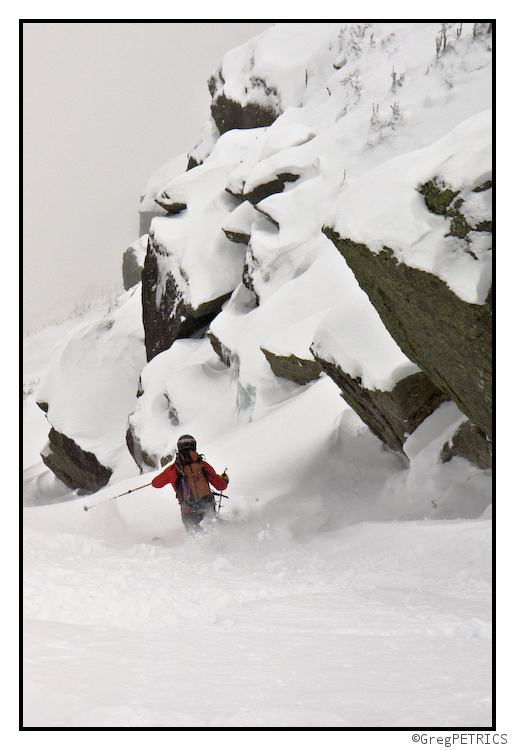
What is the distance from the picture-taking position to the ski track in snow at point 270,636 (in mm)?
1998

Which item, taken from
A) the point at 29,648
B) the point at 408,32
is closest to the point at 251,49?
the point at 408,32

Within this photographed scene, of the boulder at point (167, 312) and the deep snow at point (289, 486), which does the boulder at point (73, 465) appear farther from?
the boulder at point (167, 312)

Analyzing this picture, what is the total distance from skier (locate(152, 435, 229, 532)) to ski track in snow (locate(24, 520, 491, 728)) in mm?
1311

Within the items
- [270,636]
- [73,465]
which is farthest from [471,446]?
[73,465]

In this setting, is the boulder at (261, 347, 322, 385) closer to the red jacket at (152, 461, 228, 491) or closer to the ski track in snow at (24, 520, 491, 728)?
the red jacket at (152, 461, 228, 491)

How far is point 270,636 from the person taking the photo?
3086 millimetres

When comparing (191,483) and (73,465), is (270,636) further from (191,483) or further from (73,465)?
(73,465)

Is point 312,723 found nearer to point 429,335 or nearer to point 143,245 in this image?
point 429,335

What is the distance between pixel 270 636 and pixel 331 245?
401 inches

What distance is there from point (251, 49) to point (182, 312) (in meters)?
10.5

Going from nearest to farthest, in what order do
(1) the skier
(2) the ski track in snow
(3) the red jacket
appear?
(2) the ski track in snow < (1) the skier < (3) the red jacket

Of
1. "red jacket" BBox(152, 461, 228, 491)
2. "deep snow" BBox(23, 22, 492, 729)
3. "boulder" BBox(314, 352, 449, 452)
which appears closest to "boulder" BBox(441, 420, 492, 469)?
"deep snow" BBox(23, 22, 492, 729)

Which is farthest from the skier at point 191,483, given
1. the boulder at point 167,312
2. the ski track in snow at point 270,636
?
the boulder at point 167,312

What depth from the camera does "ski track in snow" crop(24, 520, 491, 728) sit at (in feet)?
6.56
